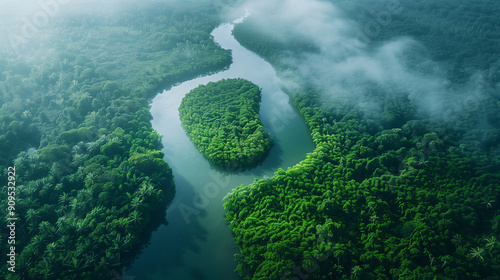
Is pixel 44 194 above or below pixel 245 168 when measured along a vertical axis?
below

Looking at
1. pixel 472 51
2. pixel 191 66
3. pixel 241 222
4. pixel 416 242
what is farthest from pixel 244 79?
pixel 472 51

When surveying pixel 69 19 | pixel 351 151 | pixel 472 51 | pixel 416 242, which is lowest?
pixel 416 242

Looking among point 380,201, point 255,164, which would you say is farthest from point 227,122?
point 380,201

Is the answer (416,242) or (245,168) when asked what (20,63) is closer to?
(245,168)

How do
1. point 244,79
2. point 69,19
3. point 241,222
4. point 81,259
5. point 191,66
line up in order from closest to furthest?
point 81,259 → point 241,222 → point 244,79 → point 191,66 → point 69,19

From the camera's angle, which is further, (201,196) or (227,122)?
(227,122)
